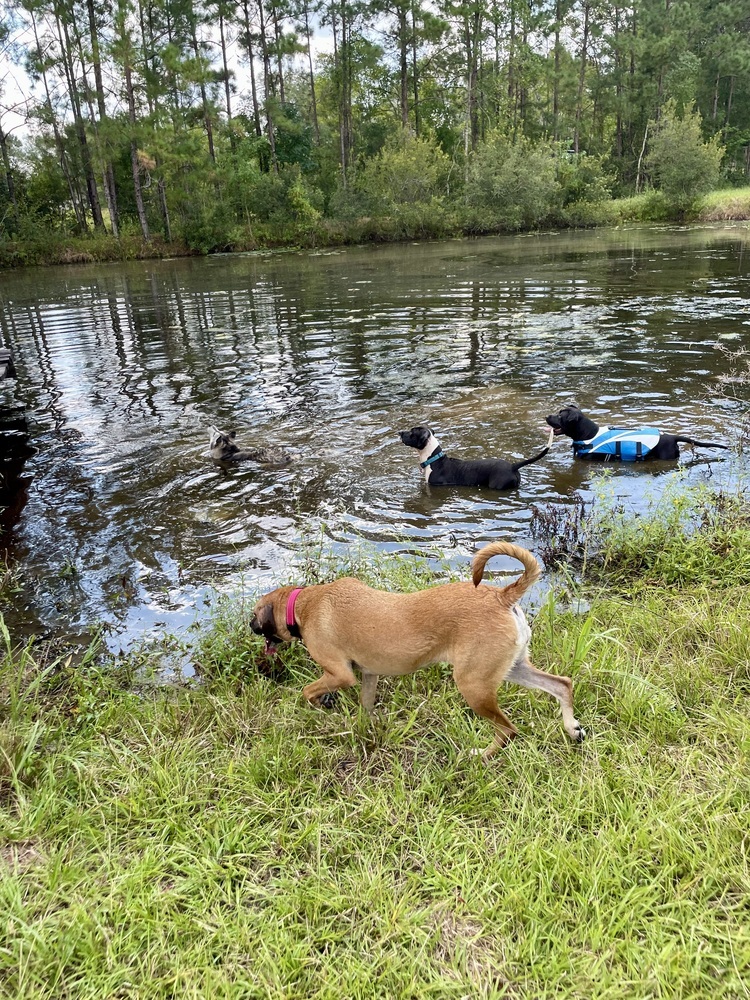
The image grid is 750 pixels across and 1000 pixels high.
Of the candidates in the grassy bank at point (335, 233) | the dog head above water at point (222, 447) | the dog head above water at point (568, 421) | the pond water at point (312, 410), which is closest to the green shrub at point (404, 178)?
the grassy bank at point (335, 233)

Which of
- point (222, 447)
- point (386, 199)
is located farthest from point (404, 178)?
point (222, 447)

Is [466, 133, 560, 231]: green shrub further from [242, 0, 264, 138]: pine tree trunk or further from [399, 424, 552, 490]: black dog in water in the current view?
[399, 424, 552, 490]: black dog in water

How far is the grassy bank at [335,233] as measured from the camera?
38.8 m

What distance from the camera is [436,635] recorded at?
3.15 m

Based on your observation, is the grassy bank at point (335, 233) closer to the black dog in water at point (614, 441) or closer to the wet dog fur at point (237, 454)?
the wet dog fur at point (237, 454)

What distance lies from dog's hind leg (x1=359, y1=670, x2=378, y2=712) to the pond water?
6.14ft

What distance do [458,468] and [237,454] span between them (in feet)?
9.22

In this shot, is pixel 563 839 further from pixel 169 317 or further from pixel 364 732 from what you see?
pixel 169 317

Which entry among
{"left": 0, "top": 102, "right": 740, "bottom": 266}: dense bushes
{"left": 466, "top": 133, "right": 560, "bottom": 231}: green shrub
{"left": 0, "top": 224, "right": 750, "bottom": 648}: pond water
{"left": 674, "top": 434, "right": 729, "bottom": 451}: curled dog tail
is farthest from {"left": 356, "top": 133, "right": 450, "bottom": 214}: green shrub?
{"left": 674, "top": 434, "right": 729, "bottom": 451}: curled dog tail

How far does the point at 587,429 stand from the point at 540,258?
903 inches

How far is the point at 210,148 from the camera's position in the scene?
44375 mm

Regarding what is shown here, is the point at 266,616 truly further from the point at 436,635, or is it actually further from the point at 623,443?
the point at 623,443

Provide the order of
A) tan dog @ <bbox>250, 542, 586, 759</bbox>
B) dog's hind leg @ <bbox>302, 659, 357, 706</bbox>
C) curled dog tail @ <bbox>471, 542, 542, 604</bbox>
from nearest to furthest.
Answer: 1. curled dog tail @ <bbox>471, 542, 542, 604</bbox>
2. tan dog @ <bbox>250, 542, 586, 759</bbox>
3. dog's hind leg @ <bbox>302, 659, 357, 706</bbox>

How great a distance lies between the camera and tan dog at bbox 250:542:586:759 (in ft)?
9.86
